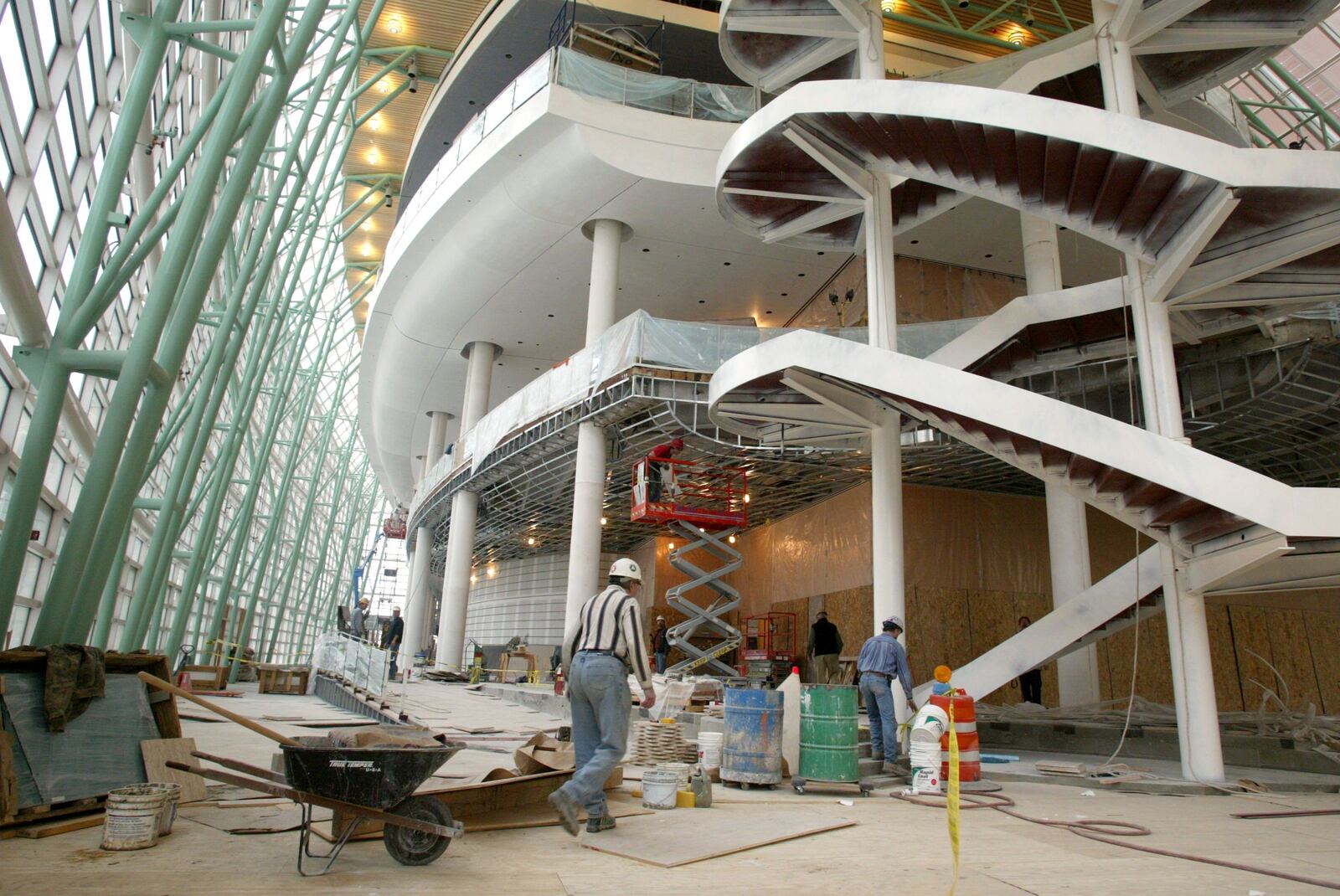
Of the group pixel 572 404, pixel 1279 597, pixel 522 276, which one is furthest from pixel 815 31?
pixel 1279 597

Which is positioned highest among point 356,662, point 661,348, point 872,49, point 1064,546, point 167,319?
point 872,49

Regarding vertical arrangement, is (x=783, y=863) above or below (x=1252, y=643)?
below

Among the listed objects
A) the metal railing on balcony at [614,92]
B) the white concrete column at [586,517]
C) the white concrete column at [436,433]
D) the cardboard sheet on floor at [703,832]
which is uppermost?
the metal railing on balcony at [614,92]

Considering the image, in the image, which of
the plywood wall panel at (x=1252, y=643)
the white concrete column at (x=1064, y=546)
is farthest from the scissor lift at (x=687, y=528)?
the plywood wall panel at (x=1252, y=643)

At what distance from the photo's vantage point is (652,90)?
795 inches

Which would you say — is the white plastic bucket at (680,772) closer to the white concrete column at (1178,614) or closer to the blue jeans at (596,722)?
the blue jeans at (596,722)

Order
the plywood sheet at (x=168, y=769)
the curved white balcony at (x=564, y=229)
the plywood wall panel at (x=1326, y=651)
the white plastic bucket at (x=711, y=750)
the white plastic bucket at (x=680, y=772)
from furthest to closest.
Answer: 1. the plywood wall panel at (x=1326, y=651)
2. the curved white balcony at (x=564, y=229)
3. the white plastic bucket at (x=711, y=750)
4. the white plastic bucket at (x=680, y=772)
5. the plywood sheet at (x=168, y=769)

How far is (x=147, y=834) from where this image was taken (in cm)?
456

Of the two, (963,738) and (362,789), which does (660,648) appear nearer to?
(963,738)

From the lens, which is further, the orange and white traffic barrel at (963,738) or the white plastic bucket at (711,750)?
the orange and white traffic barrel at (963,738)

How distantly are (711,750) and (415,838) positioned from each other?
4363mm

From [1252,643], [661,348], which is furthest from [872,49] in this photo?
[1252,643]

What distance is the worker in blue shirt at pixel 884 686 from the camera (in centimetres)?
912

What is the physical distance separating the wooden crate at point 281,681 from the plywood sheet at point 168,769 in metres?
19.0
